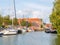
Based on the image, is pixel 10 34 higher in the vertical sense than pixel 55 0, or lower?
lower

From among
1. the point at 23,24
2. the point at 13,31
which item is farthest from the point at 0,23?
the point at 23,24

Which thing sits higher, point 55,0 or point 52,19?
point 55,0

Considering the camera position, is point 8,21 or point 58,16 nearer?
point 58,16

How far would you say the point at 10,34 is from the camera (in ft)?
284

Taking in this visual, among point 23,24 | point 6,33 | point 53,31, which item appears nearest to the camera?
point 6,33

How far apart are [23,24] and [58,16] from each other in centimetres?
10380

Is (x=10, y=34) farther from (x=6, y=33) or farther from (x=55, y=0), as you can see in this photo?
(x=55, y=0)

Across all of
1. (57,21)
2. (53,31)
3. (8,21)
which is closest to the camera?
(57,21)

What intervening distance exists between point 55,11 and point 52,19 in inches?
170

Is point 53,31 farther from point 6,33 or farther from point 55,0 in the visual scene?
point 55,0

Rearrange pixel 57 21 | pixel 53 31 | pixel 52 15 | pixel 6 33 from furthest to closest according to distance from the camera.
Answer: pixel 53 31 → pixel 6 33 → pixel 52 15 → pixel 57 21

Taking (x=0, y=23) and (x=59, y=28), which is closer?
(x=59, y=28)

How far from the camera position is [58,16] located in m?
65.5

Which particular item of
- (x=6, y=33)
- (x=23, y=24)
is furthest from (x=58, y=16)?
(x=23, y=24)
